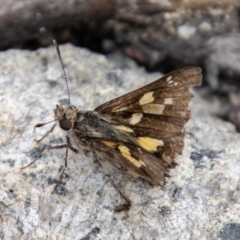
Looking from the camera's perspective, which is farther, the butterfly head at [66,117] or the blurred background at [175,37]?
the blurred background at [175,37]

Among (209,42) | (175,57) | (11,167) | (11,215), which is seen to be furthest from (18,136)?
(209,42)

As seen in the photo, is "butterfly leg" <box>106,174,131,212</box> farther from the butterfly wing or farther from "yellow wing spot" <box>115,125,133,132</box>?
"yellow wing spot" <box>115,125,133,132</box>

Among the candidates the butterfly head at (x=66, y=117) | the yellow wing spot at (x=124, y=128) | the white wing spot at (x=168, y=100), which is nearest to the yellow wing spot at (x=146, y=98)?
the white wing spot at (x=168, y=100)

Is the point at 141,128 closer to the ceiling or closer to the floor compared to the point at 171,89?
closer to the floor

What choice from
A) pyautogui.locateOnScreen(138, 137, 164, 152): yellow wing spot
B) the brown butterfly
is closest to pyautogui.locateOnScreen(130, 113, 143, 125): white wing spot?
the brown butterfly

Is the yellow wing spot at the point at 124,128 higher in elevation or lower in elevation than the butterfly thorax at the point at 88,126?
lower

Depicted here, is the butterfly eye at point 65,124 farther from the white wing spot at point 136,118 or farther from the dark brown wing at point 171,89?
the white wing spot at point 136,118

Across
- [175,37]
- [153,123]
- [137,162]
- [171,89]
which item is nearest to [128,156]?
[137,162]

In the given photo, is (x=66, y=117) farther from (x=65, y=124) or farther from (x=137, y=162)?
(x=137, y=162)
